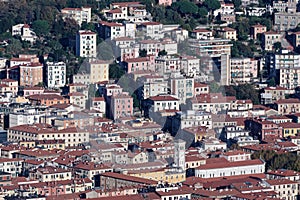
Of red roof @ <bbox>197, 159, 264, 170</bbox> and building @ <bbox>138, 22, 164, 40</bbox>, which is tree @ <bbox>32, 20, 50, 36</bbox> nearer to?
building @ <bbox>138, 22, 164, 40</bbox>

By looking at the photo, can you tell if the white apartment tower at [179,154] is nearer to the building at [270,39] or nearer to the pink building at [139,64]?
the pink building at [139,64]

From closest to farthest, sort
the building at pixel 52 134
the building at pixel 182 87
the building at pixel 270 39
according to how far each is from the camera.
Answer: the building at pixel 52 134
the building at pixel 182 87
the building at pixel 270 39

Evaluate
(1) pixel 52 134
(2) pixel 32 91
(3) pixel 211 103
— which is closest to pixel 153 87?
(3) pixel 211 103

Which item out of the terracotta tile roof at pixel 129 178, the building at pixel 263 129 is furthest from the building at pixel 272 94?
the terracotta tile roof at pixel 129 178

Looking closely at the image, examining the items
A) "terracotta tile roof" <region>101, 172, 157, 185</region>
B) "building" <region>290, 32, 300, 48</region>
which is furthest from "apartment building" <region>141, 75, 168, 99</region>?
"terracotta tile roof" <region>101, 172, 157, 185</region>

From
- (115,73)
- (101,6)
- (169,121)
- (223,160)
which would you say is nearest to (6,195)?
(223,160)

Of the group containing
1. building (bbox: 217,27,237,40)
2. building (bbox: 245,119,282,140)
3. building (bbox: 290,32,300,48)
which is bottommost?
building (bbox: 245,119,282,140)

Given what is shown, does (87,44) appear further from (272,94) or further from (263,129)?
(263,129)
